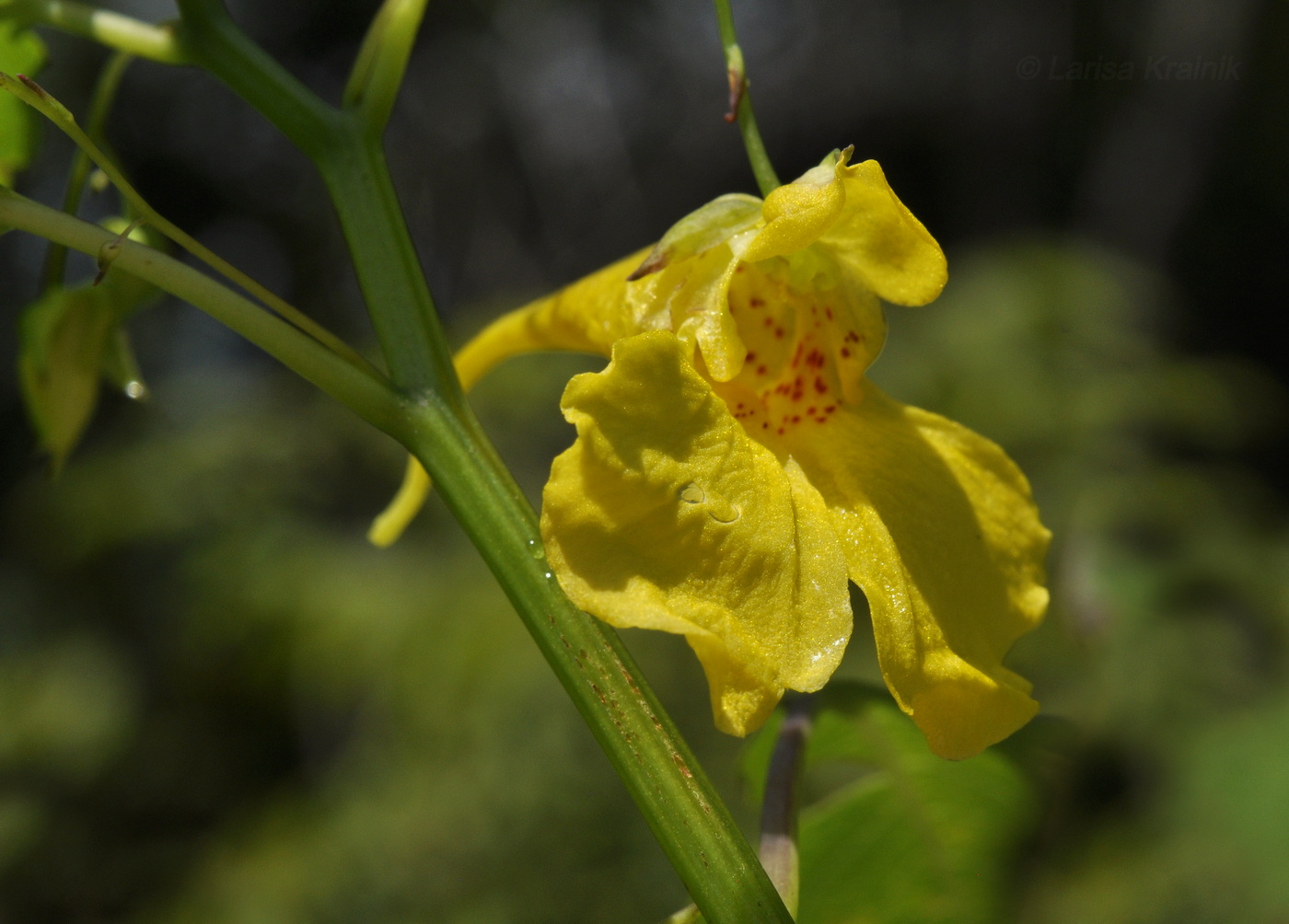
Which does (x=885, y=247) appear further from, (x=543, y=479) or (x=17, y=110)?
(x=543, y=479)

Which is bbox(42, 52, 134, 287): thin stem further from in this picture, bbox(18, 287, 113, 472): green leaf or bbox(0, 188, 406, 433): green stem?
bbox(0, 188, 406, 433): green stem

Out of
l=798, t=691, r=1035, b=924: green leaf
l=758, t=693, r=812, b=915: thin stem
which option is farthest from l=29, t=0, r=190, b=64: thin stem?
l=798, t=691, r=1035, b=924: green leaf

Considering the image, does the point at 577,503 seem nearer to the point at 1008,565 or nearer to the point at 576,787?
the point at 1008,565

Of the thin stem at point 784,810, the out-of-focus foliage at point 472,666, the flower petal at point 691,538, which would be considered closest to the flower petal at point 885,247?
the flower petal at point 691,538

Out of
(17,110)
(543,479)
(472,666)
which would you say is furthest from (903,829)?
(543,479)

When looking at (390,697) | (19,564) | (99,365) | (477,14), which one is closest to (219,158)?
(477,14)
